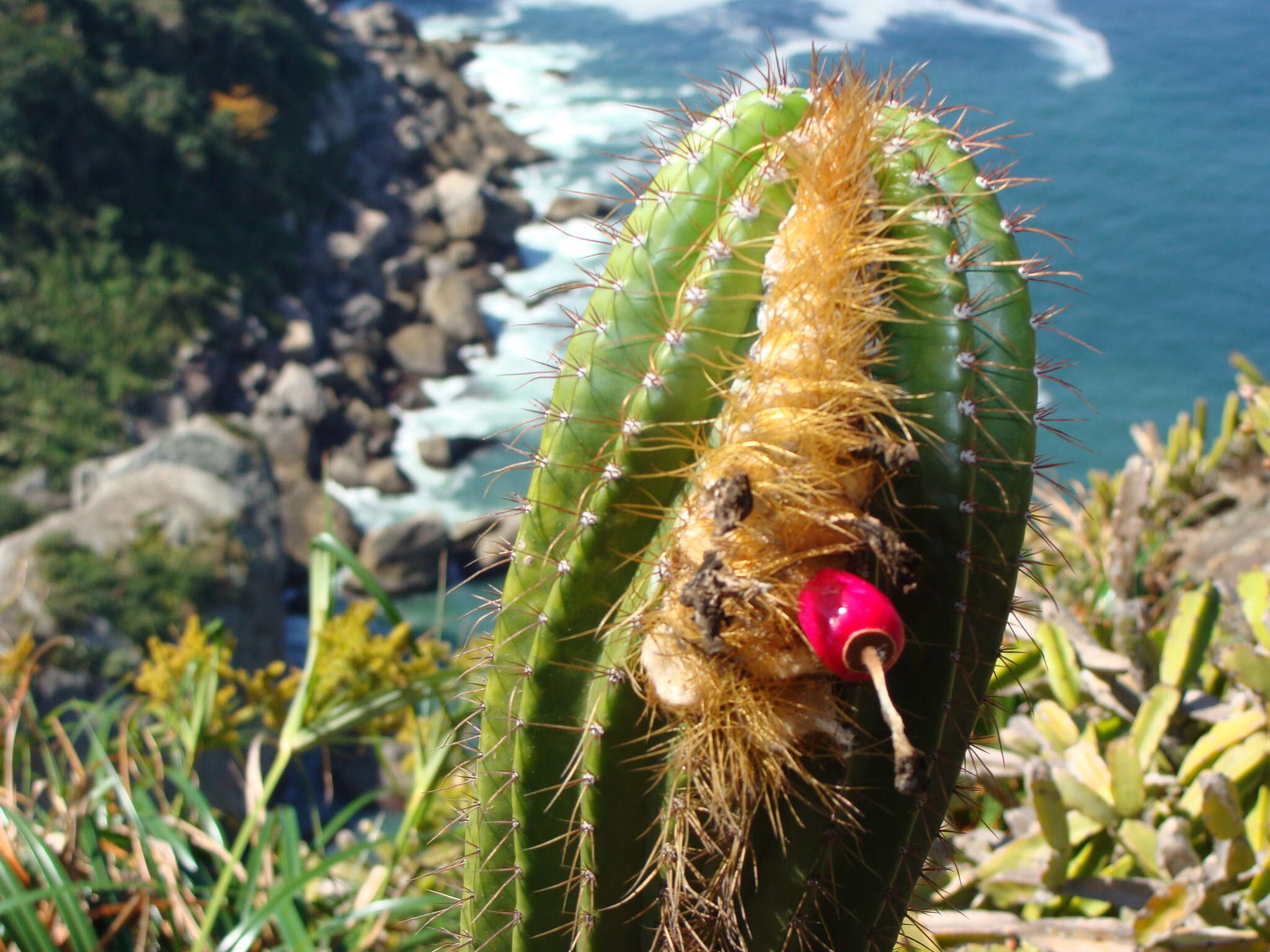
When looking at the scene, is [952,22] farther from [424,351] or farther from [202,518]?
[202,518]

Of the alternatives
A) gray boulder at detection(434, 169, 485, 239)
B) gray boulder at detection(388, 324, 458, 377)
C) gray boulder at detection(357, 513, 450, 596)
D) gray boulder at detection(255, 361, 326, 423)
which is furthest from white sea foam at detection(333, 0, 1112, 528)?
gray boulder at detection(255, 361, 326, 423)

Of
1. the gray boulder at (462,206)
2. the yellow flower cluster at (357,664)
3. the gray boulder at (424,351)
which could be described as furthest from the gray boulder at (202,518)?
the gray boulder at (462,206)

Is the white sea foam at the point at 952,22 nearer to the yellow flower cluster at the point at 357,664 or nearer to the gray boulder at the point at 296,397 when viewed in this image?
the gray boulder at the point at 296,397

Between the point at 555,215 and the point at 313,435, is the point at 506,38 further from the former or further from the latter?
the point at 313,435

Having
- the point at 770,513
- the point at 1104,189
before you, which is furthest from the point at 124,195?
the point at 770,513

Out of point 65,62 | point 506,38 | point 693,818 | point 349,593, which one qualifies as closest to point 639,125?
point 506,38

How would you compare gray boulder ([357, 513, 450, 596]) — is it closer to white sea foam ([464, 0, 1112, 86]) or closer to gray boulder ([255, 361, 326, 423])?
gray boulder ([255, 361, 326, 423])
